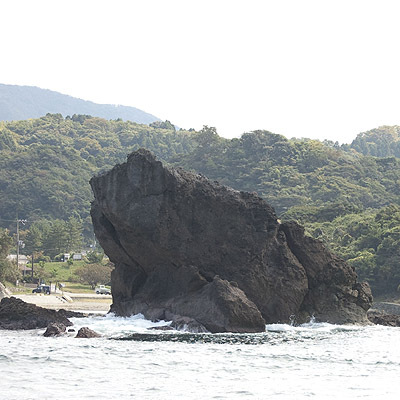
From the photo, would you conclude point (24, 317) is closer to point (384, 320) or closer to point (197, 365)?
point (197, 365)

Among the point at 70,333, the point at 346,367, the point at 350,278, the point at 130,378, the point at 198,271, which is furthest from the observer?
the point at 350,278

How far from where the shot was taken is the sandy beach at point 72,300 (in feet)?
185

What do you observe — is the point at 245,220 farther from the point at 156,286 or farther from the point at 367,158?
the point at 367,158

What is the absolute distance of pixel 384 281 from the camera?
71.3 metres

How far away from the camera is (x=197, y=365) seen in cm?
2520

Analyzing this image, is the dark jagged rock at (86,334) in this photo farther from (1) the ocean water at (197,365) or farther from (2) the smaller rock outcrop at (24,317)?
(2) the smaller rock outcrop at (24,317)

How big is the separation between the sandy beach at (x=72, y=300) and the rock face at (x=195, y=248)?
60.0 ft

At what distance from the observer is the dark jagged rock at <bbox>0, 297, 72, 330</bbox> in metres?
34.8

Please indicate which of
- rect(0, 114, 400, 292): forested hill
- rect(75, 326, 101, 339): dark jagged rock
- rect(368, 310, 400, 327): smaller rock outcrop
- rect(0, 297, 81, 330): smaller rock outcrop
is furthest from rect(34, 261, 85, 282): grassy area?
rect(75, 326, 101, 339): dark jagged rock

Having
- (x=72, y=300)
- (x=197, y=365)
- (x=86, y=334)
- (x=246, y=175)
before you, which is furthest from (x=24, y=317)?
(x=246, y=175)

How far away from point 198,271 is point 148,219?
3.34 meters

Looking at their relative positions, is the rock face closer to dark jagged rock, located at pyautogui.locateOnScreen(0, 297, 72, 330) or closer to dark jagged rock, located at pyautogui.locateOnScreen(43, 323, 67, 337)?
dark jagged rock, located at pyautogui.locateOnScreen(0, 297, 72, 330)

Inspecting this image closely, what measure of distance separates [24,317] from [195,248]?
8.56m

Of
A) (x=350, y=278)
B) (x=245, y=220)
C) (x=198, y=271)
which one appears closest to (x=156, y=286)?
(x=198, y=271)
